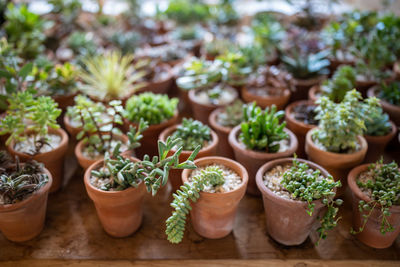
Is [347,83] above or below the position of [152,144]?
above

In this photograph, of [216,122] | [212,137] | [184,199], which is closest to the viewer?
[184,199]

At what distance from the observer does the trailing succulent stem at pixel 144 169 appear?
160cm

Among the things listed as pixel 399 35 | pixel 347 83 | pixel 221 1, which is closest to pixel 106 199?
pixel 347 83

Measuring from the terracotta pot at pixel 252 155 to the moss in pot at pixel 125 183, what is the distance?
1.36ft

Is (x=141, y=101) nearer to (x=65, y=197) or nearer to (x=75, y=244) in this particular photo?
(x=65, y=197)

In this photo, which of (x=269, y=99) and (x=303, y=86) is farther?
(x=303, y=86)

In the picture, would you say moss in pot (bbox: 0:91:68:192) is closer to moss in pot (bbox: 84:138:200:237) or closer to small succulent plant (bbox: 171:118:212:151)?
moss in pot (bbox: 84:138:200:237)

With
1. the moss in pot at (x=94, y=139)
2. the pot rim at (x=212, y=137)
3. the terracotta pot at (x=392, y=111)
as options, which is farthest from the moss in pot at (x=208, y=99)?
the terracotta pot at (x=392, y=111)

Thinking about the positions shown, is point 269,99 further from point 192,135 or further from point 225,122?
point 192,135

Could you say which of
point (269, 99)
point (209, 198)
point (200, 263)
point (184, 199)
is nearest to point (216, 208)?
point (209, 198)

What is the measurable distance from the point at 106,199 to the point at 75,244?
360 millimetres

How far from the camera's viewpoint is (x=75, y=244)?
1.80 m

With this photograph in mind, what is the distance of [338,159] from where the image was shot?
1894 millimetres

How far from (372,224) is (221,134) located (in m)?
1.01
